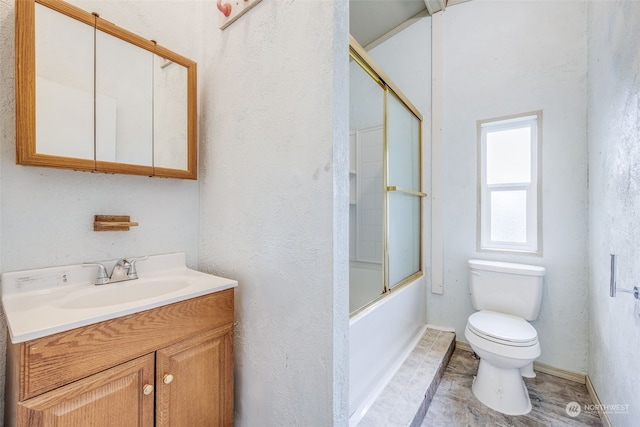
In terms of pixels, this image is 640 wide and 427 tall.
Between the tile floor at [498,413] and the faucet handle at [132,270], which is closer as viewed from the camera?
the faucet handle at [132,270]

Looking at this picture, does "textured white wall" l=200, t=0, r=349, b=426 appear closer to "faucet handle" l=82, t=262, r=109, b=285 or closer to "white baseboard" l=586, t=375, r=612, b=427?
"faucet handle" l=82, t=262, r=109, b=285

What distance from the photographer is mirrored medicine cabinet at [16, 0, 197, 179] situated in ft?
2.90

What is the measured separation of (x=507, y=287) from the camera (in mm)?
1884

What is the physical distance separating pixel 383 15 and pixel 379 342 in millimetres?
2666

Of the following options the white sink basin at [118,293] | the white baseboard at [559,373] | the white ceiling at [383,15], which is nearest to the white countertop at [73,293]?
the white sink basin at [118,293]

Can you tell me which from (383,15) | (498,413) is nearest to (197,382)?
(498,413)

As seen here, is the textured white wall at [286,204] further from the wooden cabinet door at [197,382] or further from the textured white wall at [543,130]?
the textured white wall at [543,130]

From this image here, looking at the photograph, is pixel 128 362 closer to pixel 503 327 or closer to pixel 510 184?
pixel 503 327

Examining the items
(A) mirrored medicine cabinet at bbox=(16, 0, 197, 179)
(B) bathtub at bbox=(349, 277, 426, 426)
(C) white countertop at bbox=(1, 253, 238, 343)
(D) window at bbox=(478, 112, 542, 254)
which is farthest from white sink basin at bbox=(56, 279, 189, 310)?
(D) window at bbox=(478, 112, 542, 254)

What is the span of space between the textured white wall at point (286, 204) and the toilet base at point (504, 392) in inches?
47.3

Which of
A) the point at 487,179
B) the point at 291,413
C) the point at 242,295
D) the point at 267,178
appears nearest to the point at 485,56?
the point at 487,179

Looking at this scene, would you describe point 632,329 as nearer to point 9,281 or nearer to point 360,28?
point 9,281

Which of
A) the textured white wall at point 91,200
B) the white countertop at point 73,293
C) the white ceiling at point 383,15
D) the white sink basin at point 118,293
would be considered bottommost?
the white sink basin at point 118,293

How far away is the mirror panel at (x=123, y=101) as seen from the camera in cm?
105
